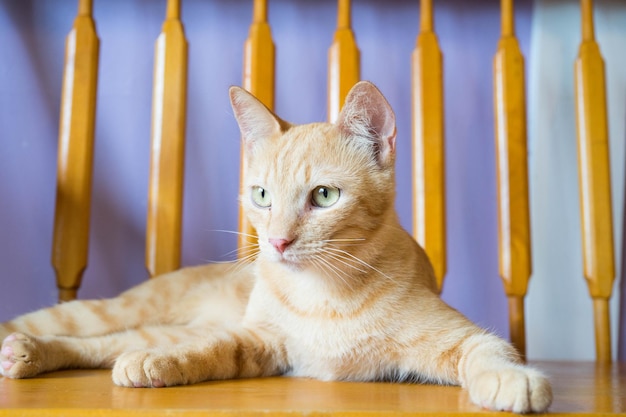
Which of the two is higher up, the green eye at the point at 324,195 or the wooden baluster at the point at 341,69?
the wooden baluster at the point at 341,69

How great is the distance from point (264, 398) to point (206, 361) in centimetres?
18

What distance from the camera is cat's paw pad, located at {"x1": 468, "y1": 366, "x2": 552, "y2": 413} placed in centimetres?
72

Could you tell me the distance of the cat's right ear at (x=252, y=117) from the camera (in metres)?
1.13

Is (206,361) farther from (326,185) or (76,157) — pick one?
(76,157)

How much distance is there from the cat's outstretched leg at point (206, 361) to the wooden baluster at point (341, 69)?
24.5 inches

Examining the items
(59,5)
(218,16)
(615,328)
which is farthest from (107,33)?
(615,328)

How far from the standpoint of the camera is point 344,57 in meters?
1.51

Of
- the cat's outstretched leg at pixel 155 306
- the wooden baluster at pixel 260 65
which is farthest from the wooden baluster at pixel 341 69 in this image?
the cat's outstretched leg at pixel 155 306

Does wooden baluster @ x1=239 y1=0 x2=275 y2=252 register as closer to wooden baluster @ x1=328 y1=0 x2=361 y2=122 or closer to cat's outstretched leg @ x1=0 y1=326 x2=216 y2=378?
wooden baluster @ x1=328 y1=0 x2=361 y2=122

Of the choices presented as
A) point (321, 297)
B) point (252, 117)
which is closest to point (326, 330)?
point (321, 297)

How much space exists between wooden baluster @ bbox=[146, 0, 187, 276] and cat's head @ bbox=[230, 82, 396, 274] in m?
0.41

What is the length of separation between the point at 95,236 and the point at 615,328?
4.59ft

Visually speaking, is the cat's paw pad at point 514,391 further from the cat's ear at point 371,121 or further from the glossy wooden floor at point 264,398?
the cat's ear at point 371,121

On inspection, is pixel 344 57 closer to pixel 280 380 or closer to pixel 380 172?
pixel 380 172
